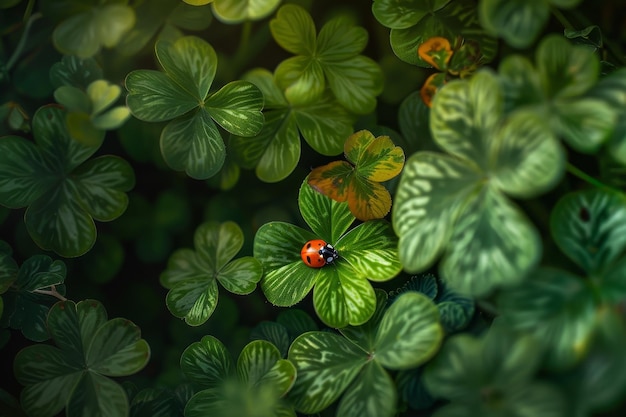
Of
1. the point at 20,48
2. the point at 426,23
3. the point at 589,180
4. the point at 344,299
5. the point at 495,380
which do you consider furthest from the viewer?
the point at 20,48

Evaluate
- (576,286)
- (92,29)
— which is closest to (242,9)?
(92,29)

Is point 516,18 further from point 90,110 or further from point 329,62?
point 90,110

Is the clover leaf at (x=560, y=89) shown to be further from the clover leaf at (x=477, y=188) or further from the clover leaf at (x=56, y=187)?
the clover leaf at (x=56, y=187)

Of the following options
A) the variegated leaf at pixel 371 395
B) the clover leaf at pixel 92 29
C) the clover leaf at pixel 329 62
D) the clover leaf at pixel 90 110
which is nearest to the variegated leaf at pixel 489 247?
the variegated leaf at pixel 371 395

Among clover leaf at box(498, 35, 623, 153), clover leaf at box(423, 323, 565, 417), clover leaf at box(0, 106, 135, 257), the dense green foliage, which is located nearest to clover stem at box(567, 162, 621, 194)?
the dense green foliage

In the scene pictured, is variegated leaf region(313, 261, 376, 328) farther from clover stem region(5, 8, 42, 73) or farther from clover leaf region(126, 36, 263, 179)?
clover stem region(5, 8, 42, 73)

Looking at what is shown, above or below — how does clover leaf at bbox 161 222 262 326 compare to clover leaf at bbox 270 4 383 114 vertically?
below
